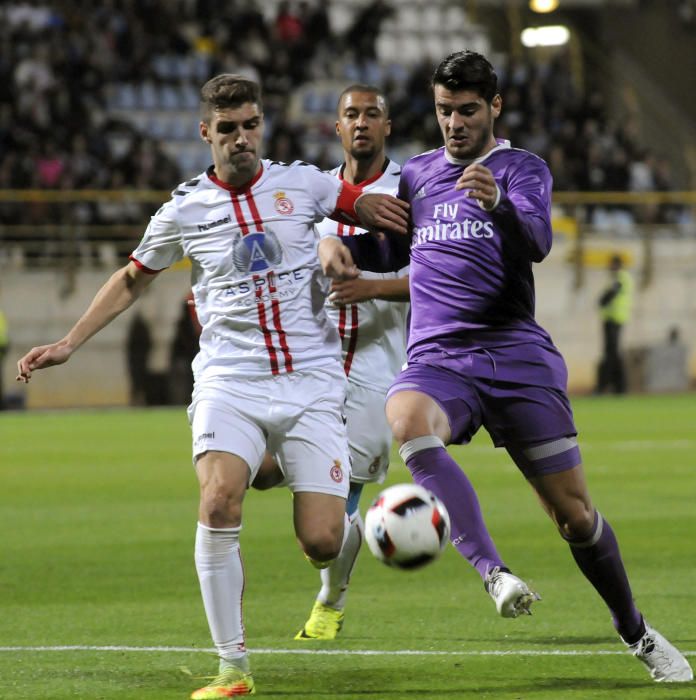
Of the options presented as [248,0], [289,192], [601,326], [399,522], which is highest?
[248,0]

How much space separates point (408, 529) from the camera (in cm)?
548

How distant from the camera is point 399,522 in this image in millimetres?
5496

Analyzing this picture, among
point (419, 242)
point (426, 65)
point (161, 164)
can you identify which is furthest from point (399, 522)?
point (426, 65)

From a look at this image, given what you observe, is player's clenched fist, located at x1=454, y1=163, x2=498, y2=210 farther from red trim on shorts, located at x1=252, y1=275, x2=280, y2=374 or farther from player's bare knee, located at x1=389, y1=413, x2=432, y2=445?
red trim on shorts, located at x1=252, y1=275, x2=280, y2=374

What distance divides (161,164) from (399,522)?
2059 cm

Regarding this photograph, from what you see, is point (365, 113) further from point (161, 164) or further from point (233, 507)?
point (161, 164)

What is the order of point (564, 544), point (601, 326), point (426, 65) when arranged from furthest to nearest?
point (426, 65)
point (601, 326)
point (564, 544)

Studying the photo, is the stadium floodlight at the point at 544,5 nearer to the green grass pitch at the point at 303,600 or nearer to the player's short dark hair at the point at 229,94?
the green grass pitch at the point at 303,600

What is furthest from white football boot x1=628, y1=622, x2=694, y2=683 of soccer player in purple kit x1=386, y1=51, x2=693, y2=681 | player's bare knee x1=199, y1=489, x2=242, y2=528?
player's bare knee x1=199, y1=489, x2=242, y2=528

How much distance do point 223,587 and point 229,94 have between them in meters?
1.78

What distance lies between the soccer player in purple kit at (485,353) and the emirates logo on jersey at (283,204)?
0.49 metres

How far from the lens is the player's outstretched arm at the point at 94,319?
238 inches

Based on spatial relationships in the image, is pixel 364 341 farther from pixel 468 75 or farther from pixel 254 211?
pixel 468 75

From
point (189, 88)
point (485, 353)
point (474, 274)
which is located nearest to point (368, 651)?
point (485, 353)
